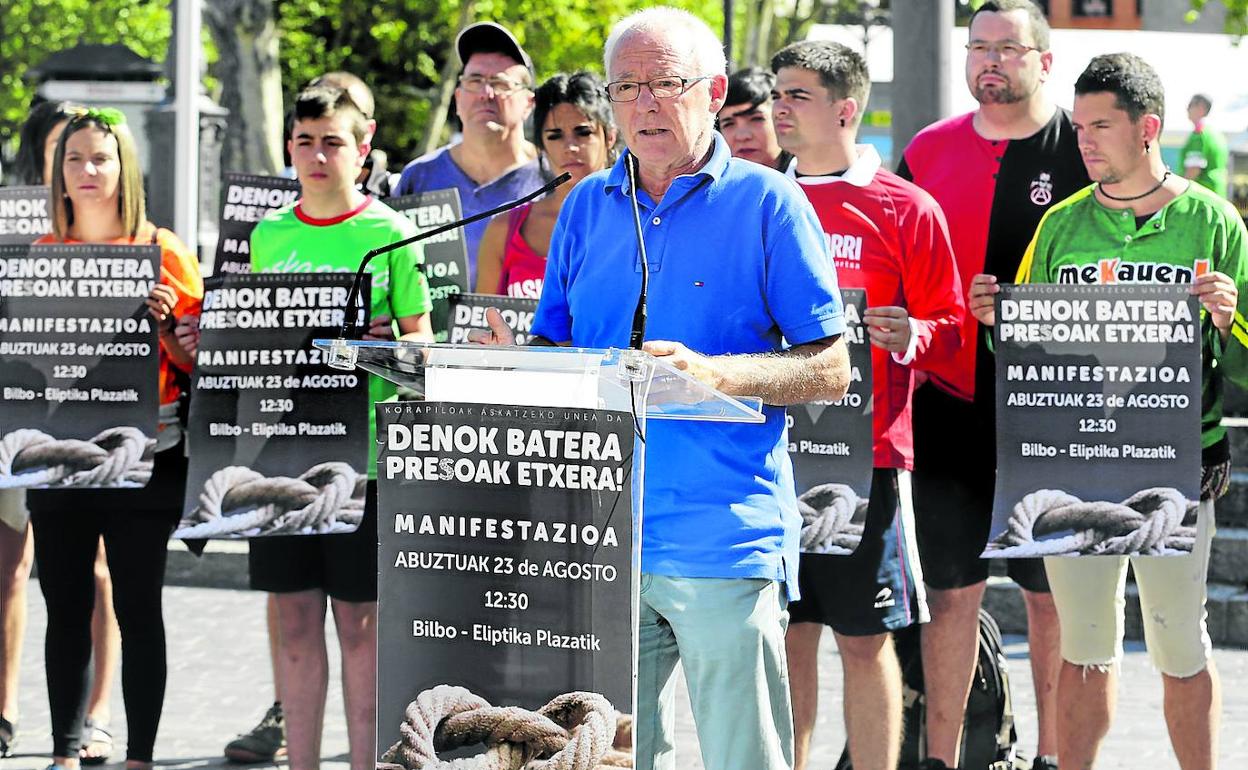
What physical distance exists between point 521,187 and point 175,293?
1227mm

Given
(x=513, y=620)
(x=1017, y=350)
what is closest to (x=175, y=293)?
(x=1017, y=350)

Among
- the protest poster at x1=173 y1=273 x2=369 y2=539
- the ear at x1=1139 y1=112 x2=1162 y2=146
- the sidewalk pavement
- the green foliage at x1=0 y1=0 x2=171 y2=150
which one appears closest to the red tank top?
the protest poster at x1=173 y1=273 x2=369 y2=539

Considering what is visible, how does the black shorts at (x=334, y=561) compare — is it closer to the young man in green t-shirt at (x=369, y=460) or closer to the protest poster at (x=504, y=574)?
the young man in green t-shirt at (x=369, y=460)

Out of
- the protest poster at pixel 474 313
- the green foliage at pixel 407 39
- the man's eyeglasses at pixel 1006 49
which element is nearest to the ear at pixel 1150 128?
the man's eyeglasses at pixel 1006 49

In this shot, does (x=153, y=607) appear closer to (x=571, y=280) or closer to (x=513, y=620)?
(x=571, y=280)

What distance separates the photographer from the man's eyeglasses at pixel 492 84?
22.4 ft

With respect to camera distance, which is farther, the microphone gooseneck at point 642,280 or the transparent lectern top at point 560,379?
the microphone gooseneck at point 642,280

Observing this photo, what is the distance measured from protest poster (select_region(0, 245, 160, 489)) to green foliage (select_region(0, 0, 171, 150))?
126 feet

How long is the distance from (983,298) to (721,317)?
1.94 meters

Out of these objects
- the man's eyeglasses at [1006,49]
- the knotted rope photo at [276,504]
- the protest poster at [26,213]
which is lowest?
the knotted rope photo at [276,504]

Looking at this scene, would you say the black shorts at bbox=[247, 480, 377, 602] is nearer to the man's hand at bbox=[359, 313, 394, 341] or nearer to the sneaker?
the man's hand at bbox=[359, 313, 394, 341]

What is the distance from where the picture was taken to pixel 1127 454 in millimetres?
5594

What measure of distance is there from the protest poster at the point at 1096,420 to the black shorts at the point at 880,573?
0.28m

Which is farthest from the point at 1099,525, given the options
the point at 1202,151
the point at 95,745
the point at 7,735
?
the point at 1202,151
